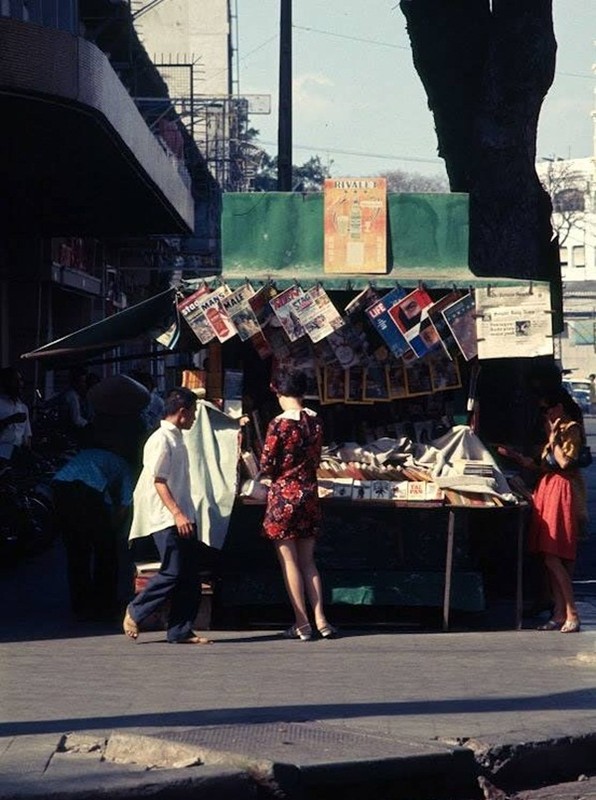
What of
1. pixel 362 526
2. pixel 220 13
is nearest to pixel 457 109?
pixel 362 526

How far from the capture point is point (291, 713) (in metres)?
8.25

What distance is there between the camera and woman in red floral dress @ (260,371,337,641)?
1083cm

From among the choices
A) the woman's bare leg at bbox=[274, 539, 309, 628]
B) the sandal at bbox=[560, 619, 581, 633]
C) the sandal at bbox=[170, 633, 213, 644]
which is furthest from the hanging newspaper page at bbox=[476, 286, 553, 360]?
the sandal at bbox=[170, 633, 213, 644]

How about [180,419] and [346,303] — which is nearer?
[180,419]

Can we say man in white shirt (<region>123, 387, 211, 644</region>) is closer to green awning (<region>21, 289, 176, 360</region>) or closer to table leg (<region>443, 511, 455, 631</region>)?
green awning (<region>21, 289, 176, 360</region>)

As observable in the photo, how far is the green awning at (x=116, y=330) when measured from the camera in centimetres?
1129

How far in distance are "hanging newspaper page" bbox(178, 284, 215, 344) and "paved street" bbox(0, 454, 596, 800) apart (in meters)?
1.97

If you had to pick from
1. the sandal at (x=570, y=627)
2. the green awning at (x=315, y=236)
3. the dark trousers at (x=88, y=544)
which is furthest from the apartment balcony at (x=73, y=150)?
the sandal at (x=570, y=627)

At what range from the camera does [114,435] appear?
481 inches

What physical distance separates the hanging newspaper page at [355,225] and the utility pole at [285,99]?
16360mm

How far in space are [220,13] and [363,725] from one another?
61.7m

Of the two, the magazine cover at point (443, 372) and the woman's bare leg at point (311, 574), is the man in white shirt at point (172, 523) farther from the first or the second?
the magazine cover at point (443, 372)

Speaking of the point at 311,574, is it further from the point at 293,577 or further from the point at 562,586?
the point at 562,586

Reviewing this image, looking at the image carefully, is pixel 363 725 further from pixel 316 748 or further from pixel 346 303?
pixel 346 303
